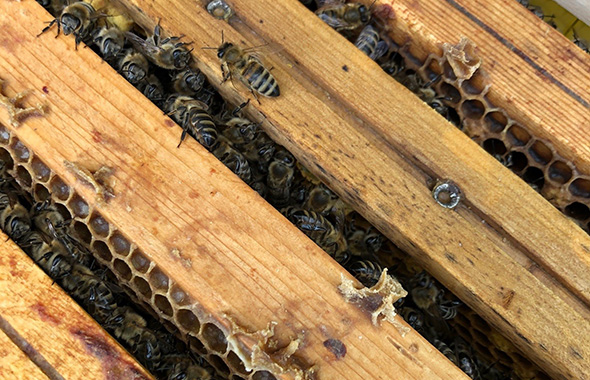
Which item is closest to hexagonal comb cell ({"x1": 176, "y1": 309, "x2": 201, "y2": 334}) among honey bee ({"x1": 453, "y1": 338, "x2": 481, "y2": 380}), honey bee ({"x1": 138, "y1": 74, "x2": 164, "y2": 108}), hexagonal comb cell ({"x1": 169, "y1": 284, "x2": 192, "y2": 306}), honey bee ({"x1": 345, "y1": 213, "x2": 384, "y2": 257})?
hexagonal comb cell ({"x1": 169, "y1": 284, "x2": 192, "y2": 306})

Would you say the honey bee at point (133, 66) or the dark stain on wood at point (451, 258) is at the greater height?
the dark stain on wood at point (451, 258)

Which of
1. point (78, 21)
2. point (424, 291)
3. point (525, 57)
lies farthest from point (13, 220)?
point (525, 57)

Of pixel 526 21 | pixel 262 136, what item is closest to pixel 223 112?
pixel 262 136

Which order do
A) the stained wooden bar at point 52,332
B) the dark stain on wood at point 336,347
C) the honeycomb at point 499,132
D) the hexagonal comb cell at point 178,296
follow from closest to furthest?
the stained wooden bar at point 52,332
the dark stain on wood at point 336,347
the hexagonal comb cell at point 178,296
the honeycomb at point 499,132

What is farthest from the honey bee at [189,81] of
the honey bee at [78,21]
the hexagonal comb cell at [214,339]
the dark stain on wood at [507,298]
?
the dark stain on wood at [507,298]

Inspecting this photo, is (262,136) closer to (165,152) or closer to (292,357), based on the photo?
(165,152)

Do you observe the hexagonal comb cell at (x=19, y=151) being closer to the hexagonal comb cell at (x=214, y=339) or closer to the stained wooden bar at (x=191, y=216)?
the stained wooden bar at (x=191, y=216)

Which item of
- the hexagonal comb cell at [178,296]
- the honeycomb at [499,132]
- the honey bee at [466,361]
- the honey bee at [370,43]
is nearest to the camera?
the hexagonal comb cell at [178,296]
